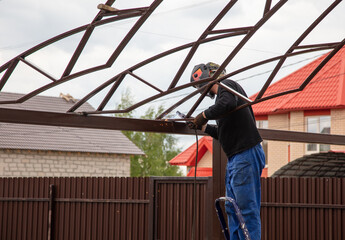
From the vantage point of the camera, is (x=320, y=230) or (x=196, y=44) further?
(x=320, y=230)

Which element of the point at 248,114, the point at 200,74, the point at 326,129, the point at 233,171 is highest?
the point at 326,129

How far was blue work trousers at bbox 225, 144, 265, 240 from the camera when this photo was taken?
470 centimetres

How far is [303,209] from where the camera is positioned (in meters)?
9.51

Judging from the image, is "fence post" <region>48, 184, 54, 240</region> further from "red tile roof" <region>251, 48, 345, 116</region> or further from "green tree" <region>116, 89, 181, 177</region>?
"green tree" <region>116, 89, 181, 177</region>

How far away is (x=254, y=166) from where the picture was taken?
493 centimetres

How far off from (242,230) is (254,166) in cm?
64

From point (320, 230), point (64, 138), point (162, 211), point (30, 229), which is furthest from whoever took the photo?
point (64, 138)

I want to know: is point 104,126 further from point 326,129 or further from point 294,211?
point 326,129

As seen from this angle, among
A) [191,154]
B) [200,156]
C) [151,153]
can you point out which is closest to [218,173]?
[191,154]

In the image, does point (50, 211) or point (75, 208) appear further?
point (50, 211)

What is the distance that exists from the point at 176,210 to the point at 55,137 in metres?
18.0

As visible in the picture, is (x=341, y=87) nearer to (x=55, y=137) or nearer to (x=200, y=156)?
(x=200, y=156)

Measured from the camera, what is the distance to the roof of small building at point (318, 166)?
44.4 feet

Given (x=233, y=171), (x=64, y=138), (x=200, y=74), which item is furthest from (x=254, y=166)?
(x=64, y=138)
